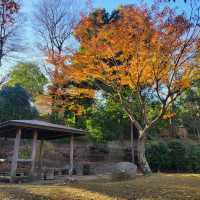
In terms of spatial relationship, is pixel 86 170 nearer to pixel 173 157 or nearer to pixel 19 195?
pixel 173 157

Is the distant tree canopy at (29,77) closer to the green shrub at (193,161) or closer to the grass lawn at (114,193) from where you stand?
the green shrub at (193,161)

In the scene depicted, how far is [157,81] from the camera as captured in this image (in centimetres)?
1105

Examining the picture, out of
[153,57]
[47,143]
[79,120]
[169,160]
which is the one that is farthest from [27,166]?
→ [153,57]

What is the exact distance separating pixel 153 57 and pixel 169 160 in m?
7.21

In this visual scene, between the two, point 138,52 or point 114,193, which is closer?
point 114,193

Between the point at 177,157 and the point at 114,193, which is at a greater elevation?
the point at 177,157

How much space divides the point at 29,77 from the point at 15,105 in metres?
5.91

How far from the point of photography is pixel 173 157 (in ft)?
51.8

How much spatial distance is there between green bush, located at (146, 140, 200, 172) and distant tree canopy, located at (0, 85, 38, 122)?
31.3 ft

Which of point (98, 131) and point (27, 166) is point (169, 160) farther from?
point (27, 166)

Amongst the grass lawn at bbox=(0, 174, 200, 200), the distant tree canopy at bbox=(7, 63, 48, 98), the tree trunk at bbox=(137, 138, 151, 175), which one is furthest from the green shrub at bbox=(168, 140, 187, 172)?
the distant tree canopy at bbox=(7, 63, 48, 98)

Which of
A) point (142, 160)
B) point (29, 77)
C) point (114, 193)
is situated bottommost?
point (114, 193)

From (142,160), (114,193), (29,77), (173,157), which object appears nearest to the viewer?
(114,193)

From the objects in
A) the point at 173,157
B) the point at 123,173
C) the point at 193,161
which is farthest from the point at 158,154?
the point at 123,173
